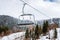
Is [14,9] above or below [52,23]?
above

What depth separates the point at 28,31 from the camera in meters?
2.08

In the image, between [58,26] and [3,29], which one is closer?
[3,29]

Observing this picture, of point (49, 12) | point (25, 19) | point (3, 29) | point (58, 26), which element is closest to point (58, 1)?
point (49, 12)

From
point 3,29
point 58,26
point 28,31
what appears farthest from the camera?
point 58,26

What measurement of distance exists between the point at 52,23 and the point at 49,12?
0.56ft

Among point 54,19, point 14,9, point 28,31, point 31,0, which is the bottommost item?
point 28,31

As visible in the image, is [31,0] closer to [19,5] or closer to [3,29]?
[19,5]

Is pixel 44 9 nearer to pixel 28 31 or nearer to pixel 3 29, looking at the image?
pixel 28 31

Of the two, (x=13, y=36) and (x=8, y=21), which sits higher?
(x=8, y=21)

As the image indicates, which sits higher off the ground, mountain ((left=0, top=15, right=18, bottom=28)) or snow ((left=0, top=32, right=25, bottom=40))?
mountain ((left=0, top=15, right=18, bottom=28))

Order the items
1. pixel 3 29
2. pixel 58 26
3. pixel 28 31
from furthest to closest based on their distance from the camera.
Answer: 1. pixel 58 26
2. pixel 28 31
3. pixel 3 29

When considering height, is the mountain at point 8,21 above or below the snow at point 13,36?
above

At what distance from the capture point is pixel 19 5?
2.10 meters

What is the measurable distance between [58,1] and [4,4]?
0.81 meters
